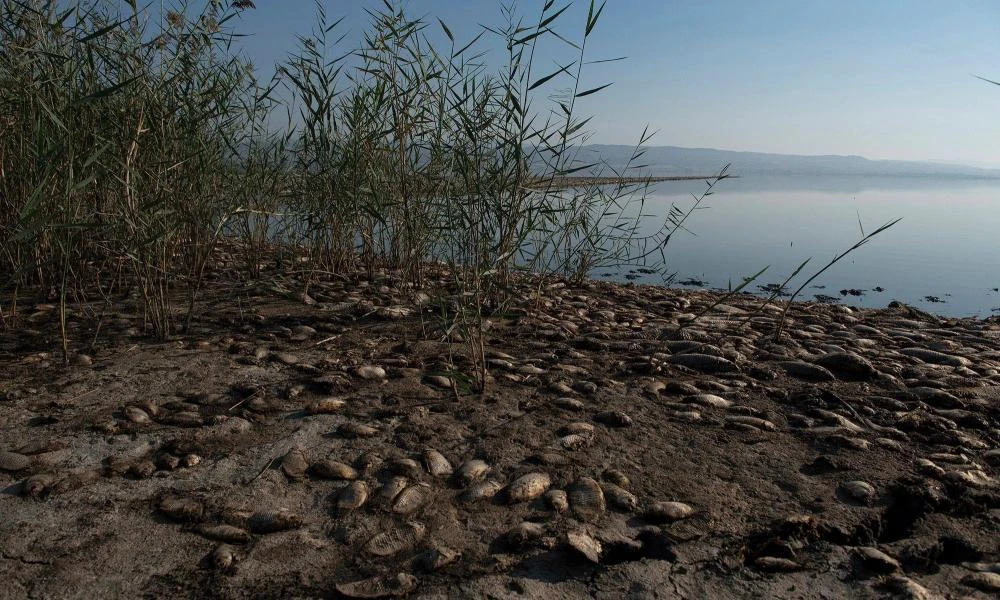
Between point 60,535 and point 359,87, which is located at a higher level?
point 359,87

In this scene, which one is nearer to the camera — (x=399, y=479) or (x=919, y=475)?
(x=399, y=479)

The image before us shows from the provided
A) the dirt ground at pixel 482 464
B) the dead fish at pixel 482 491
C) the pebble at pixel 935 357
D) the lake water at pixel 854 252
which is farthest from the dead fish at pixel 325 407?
the lake water at pixel 854 252

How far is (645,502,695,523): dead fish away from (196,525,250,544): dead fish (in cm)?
117

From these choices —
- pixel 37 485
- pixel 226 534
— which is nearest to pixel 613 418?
pixel 226 534

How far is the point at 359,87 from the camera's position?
4.71 m

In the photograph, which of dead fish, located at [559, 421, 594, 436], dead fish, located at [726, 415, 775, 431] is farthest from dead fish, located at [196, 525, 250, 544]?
dead fish, located at [726, 415, 775, 431]

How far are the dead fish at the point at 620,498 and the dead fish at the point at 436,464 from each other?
52 cm

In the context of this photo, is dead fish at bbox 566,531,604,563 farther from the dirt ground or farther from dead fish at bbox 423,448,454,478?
dead fish at bbox 423,448,454,478

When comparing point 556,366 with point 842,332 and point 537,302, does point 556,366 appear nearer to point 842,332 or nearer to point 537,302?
point 537,302

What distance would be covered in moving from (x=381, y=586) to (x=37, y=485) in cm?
116

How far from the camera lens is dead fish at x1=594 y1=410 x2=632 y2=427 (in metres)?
2.86

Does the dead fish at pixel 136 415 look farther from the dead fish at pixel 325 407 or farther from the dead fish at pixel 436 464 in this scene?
the dead fish at pixel 436 464

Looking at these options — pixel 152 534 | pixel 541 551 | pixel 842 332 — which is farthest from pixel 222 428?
pixel 842 332

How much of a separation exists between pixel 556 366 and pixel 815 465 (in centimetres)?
130
